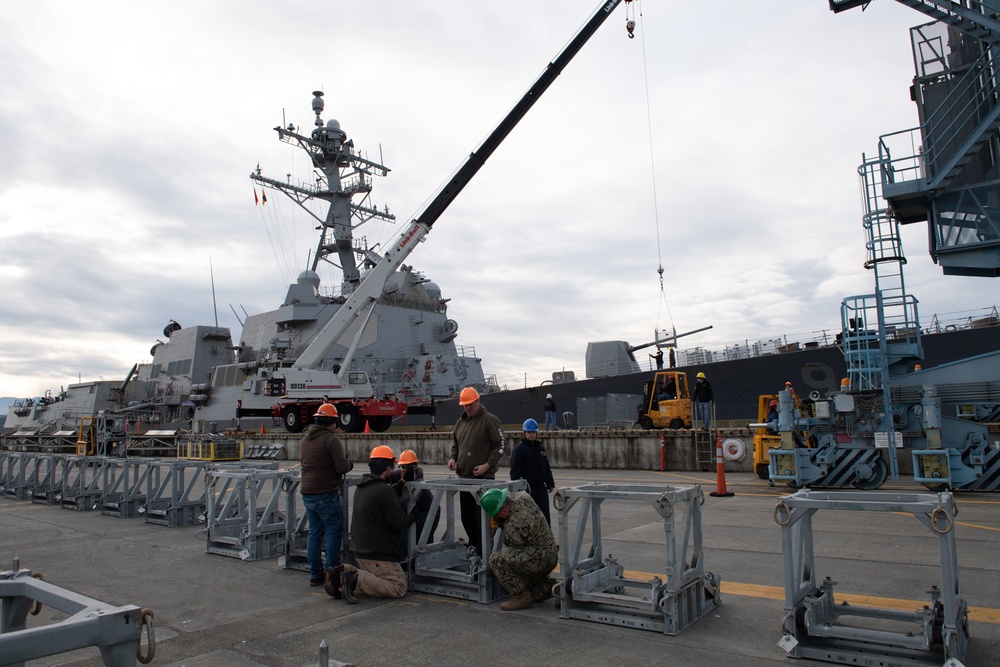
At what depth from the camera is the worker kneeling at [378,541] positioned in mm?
5742

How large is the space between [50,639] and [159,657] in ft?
10.1

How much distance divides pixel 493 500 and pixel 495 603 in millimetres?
1029

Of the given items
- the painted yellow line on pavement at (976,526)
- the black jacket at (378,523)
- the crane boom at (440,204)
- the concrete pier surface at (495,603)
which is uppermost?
the crane boom at (440,204)

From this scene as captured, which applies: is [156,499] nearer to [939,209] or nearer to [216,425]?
[939,209]

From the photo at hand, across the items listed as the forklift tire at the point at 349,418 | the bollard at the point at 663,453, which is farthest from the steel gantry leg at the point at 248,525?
the forklift tire at the point at 349,418

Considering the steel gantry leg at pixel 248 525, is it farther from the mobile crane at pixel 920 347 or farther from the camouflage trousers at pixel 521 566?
the mobile crane at pixel 920 347

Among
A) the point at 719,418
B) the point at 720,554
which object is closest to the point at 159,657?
the point at 720,554

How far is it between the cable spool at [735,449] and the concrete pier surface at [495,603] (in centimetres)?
642

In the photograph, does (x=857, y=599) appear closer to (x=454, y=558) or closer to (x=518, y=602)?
(x=518, y=602)

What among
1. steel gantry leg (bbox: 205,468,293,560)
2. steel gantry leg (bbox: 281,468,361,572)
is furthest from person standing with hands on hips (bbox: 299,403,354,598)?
steel gantry leg (bbox: 205,468,293,560)

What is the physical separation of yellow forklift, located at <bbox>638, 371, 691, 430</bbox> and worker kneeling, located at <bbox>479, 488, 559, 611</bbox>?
1464 cm

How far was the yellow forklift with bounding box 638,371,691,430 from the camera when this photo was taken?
19297mm

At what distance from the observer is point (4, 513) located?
40.1 ft

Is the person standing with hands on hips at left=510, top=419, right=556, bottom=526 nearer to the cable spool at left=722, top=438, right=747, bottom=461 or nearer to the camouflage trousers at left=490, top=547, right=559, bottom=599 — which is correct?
the camouflage trousers at left=490, top=547, right=559, bottom=599
